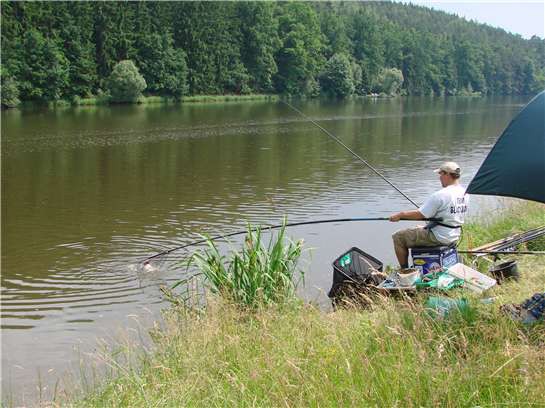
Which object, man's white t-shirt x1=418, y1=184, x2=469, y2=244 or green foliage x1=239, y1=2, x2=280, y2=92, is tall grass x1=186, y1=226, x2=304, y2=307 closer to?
man's white t-shirt x1=418, y1=184, x2=469, y2=244

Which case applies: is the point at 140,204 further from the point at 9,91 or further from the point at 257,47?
the point at 257,47

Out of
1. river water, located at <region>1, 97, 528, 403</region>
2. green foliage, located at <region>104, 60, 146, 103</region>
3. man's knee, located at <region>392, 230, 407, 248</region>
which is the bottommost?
river water, located at <region>1, 97, 528, 403</region>

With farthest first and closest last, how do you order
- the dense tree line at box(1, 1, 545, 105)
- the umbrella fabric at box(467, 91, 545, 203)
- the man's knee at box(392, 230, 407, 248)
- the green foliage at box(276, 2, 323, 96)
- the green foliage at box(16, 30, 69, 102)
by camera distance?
the green foliage at box(276, 2, 323, 96) < the dense tree line at box(1, 1, 545, 105) < the green foliage at box(16, 30, 69, 102) < the man's knee at box(392, 230, 407, 248) < the umbrella fabric at box(467, 91, 545, 203)

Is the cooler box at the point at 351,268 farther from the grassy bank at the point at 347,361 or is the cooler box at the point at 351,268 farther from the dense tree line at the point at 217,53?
the dense tree line at the point at 217,53

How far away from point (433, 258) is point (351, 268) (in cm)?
93

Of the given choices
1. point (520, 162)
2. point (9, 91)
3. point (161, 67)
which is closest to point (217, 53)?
point (161, 67)

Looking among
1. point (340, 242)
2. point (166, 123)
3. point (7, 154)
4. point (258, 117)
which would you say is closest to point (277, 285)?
point (340, 242)

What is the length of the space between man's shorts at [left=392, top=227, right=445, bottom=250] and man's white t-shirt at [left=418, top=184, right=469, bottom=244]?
68 mm

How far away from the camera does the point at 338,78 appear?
3413 inches

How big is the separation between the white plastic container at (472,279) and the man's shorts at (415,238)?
76 centimetres

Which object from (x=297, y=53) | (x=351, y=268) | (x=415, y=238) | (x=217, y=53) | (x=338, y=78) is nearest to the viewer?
(x=415, y=238)

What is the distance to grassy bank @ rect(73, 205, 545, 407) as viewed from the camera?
3.62 metres

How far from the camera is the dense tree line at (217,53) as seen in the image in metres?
55.6

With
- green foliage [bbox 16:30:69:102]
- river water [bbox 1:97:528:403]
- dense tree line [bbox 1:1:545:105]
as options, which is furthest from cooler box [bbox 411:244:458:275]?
green foliage [bbox 16:30:69:102]
